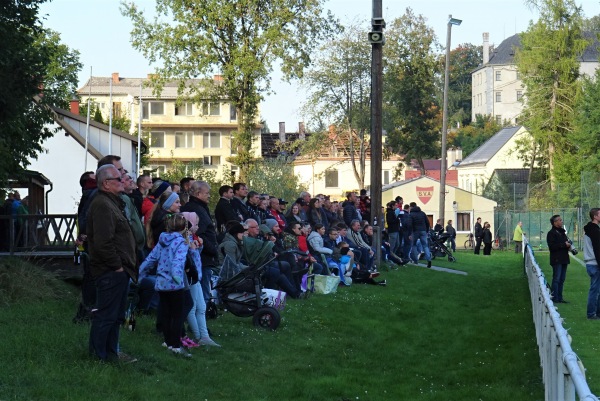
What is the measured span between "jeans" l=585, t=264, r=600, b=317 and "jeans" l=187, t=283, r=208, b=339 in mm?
8627

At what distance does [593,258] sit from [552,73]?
6590cm

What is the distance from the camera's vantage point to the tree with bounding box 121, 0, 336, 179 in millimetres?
50312

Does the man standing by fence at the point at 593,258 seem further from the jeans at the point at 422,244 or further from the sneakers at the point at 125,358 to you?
the jeans at the point at 422,244

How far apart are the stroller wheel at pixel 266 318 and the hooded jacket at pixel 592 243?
6424mm

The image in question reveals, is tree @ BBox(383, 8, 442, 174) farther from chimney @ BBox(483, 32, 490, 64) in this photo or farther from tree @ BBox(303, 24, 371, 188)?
chimney @ BBox(483, 32, 490, 64)

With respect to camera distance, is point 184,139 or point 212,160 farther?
point 212,160

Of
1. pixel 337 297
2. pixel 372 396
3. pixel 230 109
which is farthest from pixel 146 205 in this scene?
pixel 230 109

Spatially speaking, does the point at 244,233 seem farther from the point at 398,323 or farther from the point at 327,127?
the point at 327,127

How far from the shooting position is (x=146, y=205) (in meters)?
16.0

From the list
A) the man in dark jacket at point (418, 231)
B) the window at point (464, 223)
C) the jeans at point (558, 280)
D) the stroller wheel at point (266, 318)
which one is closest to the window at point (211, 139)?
the window at point (464, 223)

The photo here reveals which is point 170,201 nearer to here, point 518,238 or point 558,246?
point 558,246

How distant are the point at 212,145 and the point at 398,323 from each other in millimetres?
98316

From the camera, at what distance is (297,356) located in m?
14.7

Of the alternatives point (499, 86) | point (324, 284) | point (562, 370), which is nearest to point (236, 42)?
point (324, 284)
